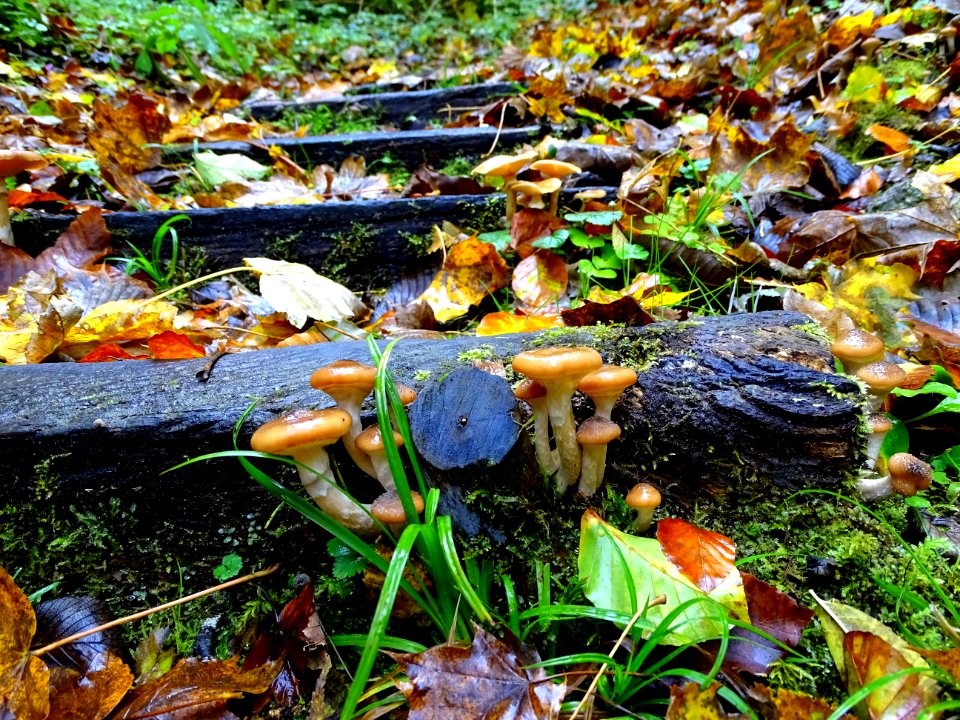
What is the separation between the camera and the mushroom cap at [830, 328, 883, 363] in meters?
1.72

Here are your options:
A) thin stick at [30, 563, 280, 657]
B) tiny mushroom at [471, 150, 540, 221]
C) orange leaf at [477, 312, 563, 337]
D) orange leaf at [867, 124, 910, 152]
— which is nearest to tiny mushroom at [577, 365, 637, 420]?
orange leaf at [477, 312, 563, 337]

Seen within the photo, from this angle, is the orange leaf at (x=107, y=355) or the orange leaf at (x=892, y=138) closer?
the orange leaf at (x=107, y=355)

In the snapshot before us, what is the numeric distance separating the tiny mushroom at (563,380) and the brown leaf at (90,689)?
4.28 ft

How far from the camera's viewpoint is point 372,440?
1.52 meters

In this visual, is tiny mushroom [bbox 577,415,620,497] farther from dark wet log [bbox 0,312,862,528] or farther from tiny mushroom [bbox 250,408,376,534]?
tiny mushroom [bbox 250,408,376,534]

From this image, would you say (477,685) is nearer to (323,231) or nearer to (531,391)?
(531,391)

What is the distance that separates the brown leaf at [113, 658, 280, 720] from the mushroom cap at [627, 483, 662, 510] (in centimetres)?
110

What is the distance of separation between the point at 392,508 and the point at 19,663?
100cm

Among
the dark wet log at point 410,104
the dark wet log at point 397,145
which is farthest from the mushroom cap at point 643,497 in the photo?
the dark wet log at point 410,104

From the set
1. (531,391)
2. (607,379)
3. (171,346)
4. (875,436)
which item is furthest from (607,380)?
(171,346)

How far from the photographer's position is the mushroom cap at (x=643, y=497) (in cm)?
159

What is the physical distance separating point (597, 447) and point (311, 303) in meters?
1.43

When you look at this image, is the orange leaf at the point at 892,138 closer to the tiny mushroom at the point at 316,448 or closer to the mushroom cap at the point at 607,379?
the mushroom cap at the point at 607,379

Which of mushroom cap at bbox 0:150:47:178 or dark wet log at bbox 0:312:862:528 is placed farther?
mushroom cap at bbox 0:150:47:178
